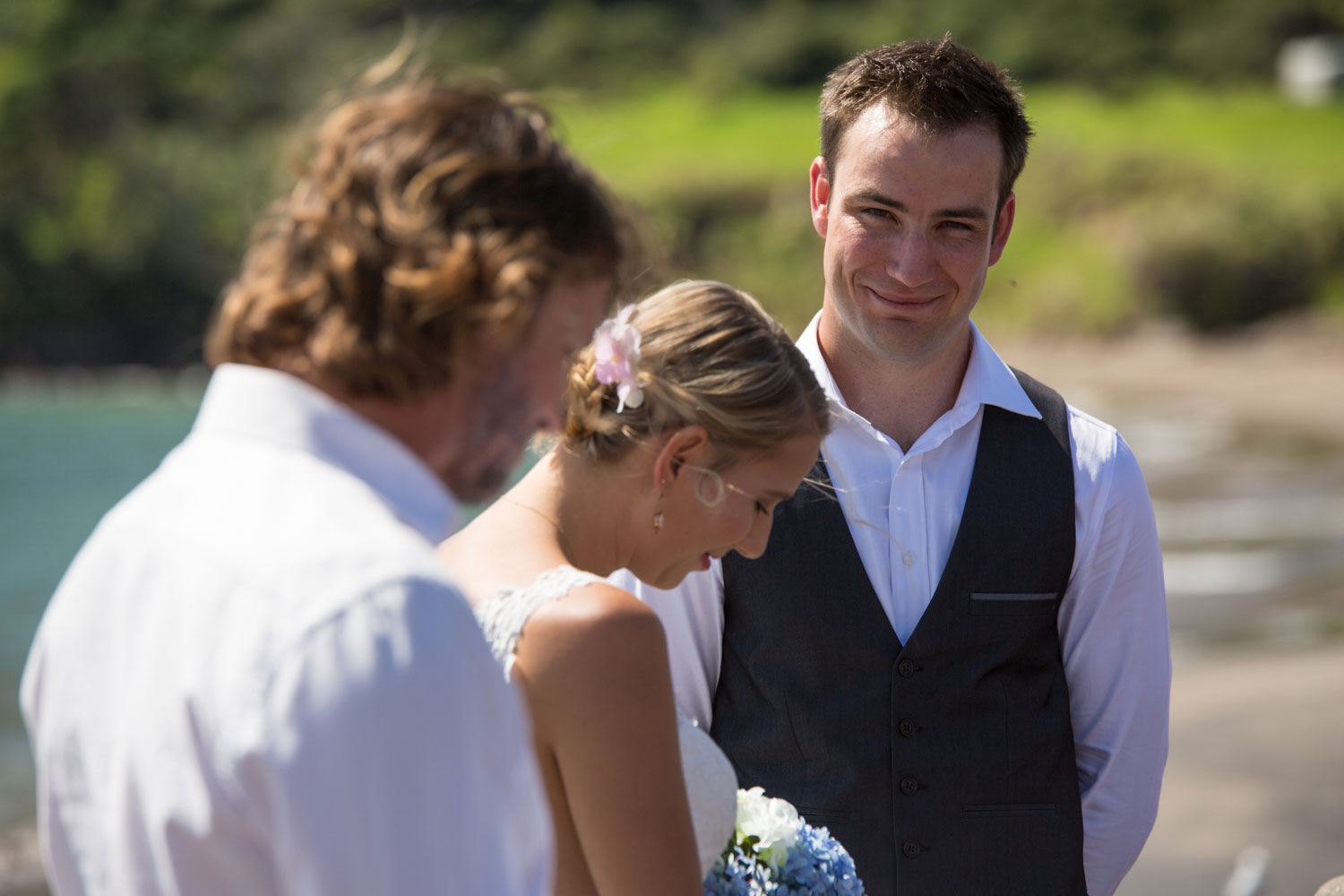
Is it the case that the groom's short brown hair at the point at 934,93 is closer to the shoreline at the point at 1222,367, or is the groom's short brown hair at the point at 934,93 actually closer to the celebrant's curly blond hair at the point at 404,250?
the celebrant's curly blond hair at the point at 404,250

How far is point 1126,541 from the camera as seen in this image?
2756 millimetres

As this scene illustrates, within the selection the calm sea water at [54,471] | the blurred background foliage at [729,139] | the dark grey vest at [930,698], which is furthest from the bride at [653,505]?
the blurred background foliage at [729,139]

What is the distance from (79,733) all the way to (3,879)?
815 centimetres

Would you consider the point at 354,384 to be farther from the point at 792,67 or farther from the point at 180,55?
the point at 180,55

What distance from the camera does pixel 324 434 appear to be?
1.28 m

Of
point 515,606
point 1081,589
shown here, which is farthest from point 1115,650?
point 515,606

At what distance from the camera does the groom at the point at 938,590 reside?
266 centimetres

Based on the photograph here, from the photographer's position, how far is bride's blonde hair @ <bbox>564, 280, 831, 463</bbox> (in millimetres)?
2066

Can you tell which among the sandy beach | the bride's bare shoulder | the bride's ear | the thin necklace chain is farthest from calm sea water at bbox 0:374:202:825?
the bride's bare shoulder

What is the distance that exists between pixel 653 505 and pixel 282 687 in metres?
1.00

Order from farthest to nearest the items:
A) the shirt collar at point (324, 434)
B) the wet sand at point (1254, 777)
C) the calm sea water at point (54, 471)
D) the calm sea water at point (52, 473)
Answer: the calm sea water at point (52, 473) < the calm sea water at point (54, 471) < the wet sand at point (1254, 777) < the shirt collar at point (324, 434)

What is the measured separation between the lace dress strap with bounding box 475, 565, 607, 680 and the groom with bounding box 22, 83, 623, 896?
412 millimetres

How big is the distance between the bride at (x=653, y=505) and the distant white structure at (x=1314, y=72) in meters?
53.9

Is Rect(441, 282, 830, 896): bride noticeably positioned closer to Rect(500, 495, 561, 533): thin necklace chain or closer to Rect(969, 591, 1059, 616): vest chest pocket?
Rect(500, 495, 561, 533): thin necklace chain
